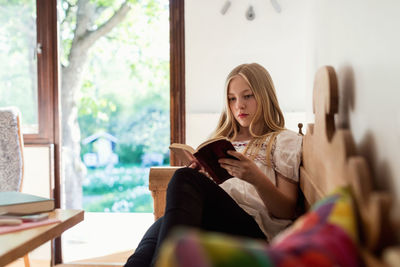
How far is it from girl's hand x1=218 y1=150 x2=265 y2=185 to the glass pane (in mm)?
1946

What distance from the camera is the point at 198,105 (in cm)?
263

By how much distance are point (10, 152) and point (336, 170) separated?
2013 millimetres

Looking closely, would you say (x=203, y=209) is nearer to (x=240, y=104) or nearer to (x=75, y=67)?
(x=240, y=104)

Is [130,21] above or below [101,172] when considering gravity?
above

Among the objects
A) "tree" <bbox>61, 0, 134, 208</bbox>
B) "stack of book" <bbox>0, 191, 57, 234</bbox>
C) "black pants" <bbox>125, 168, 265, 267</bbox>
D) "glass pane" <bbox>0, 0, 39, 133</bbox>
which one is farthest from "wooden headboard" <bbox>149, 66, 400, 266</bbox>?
"tree" <bbox>61, 0, 134, 208</bbox>

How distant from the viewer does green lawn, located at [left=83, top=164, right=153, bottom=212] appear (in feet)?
19.7

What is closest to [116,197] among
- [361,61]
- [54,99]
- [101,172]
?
[101,172]

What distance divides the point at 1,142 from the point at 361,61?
209cm

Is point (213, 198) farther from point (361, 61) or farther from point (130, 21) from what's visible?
point (130, 21)

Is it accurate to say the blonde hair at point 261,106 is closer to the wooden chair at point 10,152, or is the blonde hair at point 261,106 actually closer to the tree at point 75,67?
the wooden chair at point 10,152

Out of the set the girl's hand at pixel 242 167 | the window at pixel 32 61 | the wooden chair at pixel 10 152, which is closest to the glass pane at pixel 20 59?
the window at pixel 32 61

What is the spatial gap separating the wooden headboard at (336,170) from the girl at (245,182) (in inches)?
4.6

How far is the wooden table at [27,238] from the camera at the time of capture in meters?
1.01

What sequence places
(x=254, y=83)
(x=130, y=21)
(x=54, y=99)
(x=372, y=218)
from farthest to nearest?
(x=130, y=21)
(x=54, y=99)
(x=254, y=83)
(x=372, y=218)
